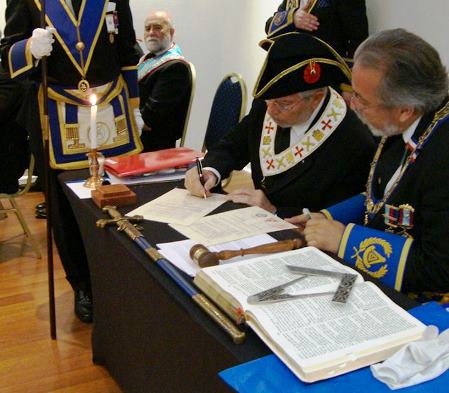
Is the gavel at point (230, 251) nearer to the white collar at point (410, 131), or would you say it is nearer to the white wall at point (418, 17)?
the white collar at point (410, 131)

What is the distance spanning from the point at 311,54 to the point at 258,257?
0.80 meters

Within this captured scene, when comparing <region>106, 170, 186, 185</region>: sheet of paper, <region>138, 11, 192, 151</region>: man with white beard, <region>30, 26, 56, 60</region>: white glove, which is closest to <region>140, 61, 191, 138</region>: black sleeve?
<region>138, 11, 192, 151</region>: man with white beard

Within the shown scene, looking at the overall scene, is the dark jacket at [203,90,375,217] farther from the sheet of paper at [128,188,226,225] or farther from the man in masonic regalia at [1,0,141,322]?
the man in masonic regalia at [1,0,141,322]

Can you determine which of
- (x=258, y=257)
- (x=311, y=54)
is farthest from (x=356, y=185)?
(x=258, y=257)

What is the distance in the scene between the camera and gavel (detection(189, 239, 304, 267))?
1218 millimetres

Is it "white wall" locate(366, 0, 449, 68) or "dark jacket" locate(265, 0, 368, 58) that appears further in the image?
"dark jacket" locate(265, 0, 368, 58)

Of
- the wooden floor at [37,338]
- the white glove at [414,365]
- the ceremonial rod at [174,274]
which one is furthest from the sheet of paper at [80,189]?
the white glove at [414,365]

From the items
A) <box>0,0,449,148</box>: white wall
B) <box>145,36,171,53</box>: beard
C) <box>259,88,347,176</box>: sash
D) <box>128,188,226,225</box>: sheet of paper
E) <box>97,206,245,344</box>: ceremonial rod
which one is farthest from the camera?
<box>0,0,449,148</box>: white wall

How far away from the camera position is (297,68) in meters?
1.76

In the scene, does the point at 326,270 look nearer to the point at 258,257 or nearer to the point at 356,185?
the point at 258,257

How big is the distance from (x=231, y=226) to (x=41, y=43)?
1.12m

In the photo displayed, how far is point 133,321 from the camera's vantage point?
1.64 m

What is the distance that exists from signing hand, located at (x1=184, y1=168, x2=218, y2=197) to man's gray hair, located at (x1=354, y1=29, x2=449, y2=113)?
647 mm

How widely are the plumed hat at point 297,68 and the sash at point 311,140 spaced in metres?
0.13
